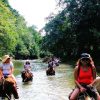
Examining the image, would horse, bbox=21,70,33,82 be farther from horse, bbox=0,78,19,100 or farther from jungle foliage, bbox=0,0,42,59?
jungle foliage, bbox=0,0,42,59

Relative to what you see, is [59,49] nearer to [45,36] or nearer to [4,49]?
[45,36]

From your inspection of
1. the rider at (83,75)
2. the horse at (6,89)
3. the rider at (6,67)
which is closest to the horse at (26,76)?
the rider at (6,67)

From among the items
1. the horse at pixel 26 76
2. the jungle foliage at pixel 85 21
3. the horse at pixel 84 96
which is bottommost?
the horse at pixel 26 76

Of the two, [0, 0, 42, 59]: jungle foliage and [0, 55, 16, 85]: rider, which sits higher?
[0, 0, 42, 59]: jungle foliage

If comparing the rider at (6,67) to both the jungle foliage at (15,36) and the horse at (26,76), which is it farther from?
the jungle foliage at (15,36)

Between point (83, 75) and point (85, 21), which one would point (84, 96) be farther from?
point (85, 21)

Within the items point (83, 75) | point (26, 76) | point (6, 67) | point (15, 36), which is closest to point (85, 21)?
point (26, 76)

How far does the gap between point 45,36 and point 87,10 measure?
41.8 metres

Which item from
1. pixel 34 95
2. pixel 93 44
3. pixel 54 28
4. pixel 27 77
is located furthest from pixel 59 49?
pixel 34 95

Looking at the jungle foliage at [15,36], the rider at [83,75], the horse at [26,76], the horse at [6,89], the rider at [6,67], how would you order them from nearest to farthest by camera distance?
the rider at [83,75], the horse at [6,89], the rider at [6,67], the horse at [26,76], the jungle foliage at [15,36]

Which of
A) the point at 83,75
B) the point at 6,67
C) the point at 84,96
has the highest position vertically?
the point at 6,67

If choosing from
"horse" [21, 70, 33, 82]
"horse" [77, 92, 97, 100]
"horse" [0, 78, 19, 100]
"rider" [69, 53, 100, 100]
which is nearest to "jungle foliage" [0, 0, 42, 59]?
"horse" [21, 70, 33, 82]

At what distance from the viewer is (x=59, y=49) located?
85.6 meters

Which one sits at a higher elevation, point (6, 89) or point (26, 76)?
point (6, 89)
